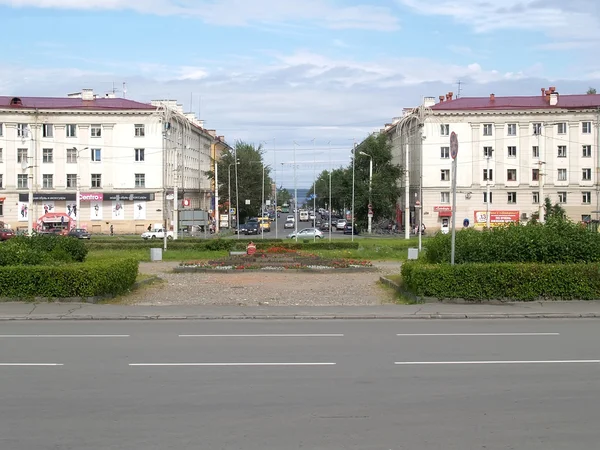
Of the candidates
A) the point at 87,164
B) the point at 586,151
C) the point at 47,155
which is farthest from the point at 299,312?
the point at 586,151

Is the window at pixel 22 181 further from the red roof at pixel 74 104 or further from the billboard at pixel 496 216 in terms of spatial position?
the billboard at pixel 496 216

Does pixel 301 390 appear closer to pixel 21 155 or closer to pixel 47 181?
pixel 47 181

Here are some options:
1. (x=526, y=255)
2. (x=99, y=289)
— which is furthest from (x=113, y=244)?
(x=526, y=255)

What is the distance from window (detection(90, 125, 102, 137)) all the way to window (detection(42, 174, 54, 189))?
6043 mm

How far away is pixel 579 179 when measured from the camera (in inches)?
2872

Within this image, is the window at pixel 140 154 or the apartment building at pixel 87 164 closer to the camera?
the apartment building at pixel 87 164

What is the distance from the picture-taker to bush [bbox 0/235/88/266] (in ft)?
Result: 67.7

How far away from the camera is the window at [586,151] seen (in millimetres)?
72625

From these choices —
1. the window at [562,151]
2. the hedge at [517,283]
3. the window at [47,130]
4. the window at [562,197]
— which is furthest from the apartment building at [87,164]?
the hedge at [517,283]

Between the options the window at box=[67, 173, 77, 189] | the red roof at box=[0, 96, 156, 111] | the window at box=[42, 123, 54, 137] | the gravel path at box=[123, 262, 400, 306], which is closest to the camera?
the gravel path at box=[123, 262, 400, 306]

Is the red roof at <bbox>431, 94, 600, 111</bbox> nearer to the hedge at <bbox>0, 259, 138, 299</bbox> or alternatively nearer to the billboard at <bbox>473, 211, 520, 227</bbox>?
the billboard at <bbox>473, 211, 520, 227</bbox>

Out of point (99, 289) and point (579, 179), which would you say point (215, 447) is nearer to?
point (99, 289)

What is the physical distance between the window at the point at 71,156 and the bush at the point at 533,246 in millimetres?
58470

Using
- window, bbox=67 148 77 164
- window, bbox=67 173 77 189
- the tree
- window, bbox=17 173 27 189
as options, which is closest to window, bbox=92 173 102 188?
window, bbox=67 173 77 189
